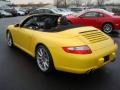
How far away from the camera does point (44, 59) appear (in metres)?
5.43

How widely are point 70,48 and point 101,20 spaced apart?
799 cm

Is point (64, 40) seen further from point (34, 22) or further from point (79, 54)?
point (34, 22)

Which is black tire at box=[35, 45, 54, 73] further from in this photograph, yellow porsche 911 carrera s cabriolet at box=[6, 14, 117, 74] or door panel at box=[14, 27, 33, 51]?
door panel at box=[14, 27, 33, 51]

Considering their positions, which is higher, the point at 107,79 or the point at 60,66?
the point at 60,66

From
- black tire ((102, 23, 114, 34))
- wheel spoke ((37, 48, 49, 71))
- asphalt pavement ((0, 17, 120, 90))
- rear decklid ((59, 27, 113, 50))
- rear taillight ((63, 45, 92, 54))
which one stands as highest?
rear decklid ((59, 27, 113, 50))

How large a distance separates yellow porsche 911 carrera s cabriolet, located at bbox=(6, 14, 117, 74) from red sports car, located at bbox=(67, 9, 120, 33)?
6.47 metres

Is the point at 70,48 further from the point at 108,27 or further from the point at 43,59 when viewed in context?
the point at 108,27

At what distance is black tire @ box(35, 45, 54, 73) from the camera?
16.8ft

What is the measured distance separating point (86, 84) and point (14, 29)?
3.53 meters

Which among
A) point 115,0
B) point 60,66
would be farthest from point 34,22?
point 115,0

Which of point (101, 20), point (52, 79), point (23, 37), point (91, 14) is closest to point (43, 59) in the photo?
point (52, 79)

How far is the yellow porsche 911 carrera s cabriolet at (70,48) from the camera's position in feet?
15.1

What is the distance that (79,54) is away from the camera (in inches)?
181

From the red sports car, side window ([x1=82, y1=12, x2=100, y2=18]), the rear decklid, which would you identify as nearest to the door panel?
the rear decklid
